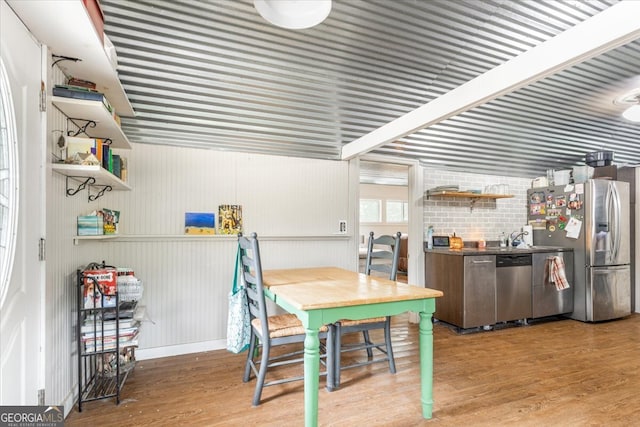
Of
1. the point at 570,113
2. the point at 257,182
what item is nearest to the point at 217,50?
the point at 257,182

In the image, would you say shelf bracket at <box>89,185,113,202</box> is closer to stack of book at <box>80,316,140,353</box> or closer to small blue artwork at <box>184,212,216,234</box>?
small blue artwork at <box>184,212,216,234</box>

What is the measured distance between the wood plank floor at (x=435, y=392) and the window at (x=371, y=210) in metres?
5.80

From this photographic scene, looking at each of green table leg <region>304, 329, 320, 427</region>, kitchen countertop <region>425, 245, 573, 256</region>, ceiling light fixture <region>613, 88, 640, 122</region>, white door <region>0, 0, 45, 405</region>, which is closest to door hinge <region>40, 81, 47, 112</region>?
white door <region>0, 0, 45, 405</region>

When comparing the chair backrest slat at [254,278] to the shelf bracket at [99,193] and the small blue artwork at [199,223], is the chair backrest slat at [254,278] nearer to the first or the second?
the small blue artwork at [199,223]

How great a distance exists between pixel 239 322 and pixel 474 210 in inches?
138

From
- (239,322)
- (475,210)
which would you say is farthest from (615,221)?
(239,322)

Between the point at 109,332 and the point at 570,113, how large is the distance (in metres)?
4.72

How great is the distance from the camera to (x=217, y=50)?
230 cm

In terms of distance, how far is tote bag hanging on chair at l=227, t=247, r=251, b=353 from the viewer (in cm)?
246

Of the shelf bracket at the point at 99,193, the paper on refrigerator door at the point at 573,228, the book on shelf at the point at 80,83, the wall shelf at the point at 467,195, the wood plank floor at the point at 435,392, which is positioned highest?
the book on shelf at the point at 80,83

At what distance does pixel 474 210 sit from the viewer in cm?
452

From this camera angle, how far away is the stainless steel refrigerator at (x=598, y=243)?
396 cm

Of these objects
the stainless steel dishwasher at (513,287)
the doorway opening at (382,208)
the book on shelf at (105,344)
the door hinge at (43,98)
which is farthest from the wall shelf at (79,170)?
the doorway opening at (382,208)

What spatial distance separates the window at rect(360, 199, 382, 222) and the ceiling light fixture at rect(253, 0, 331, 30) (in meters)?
7.29
